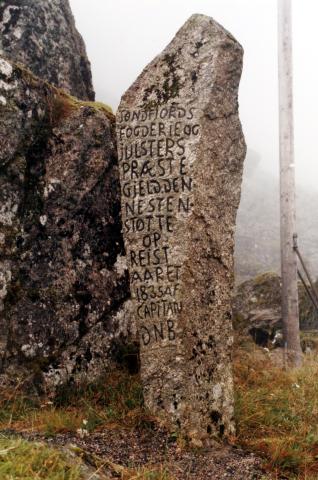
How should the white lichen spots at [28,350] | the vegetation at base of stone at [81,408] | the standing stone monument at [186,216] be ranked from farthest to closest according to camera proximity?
1. the white lichen spots at [28,350]
2. the standing stone monument at [186,216]
3. the vegetation at base of stone at [81,408]

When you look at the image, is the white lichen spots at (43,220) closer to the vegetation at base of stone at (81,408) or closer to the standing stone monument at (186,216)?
the standing stone monument at (186,216)

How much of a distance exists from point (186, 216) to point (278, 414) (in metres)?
2.04

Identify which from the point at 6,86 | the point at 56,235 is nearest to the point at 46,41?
the point at 6,86

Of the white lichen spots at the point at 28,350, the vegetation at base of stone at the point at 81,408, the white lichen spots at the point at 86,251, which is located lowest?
the vegetation at base of stone at the point at 81,408

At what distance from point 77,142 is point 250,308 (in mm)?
6258

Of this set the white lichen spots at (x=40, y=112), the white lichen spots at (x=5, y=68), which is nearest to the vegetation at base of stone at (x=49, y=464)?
the white lichen spots at (x=40, y=112)

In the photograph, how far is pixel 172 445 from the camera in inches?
185

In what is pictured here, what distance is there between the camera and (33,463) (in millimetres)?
3330

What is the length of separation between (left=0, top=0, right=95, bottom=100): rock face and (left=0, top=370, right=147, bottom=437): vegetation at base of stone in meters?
4.16

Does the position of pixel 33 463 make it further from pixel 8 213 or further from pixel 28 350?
pixel 8 213

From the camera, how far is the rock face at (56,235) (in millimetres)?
5395

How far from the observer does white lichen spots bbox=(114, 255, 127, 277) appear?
5925 mm

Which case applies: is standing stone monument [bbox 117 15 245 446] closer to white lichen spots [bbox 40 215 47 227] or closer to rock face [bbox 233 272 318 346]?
white lichen spots [bbox 40 215 47 227]

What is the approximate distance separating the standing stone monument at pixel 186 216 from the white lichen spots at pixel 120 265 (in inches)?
31.3
